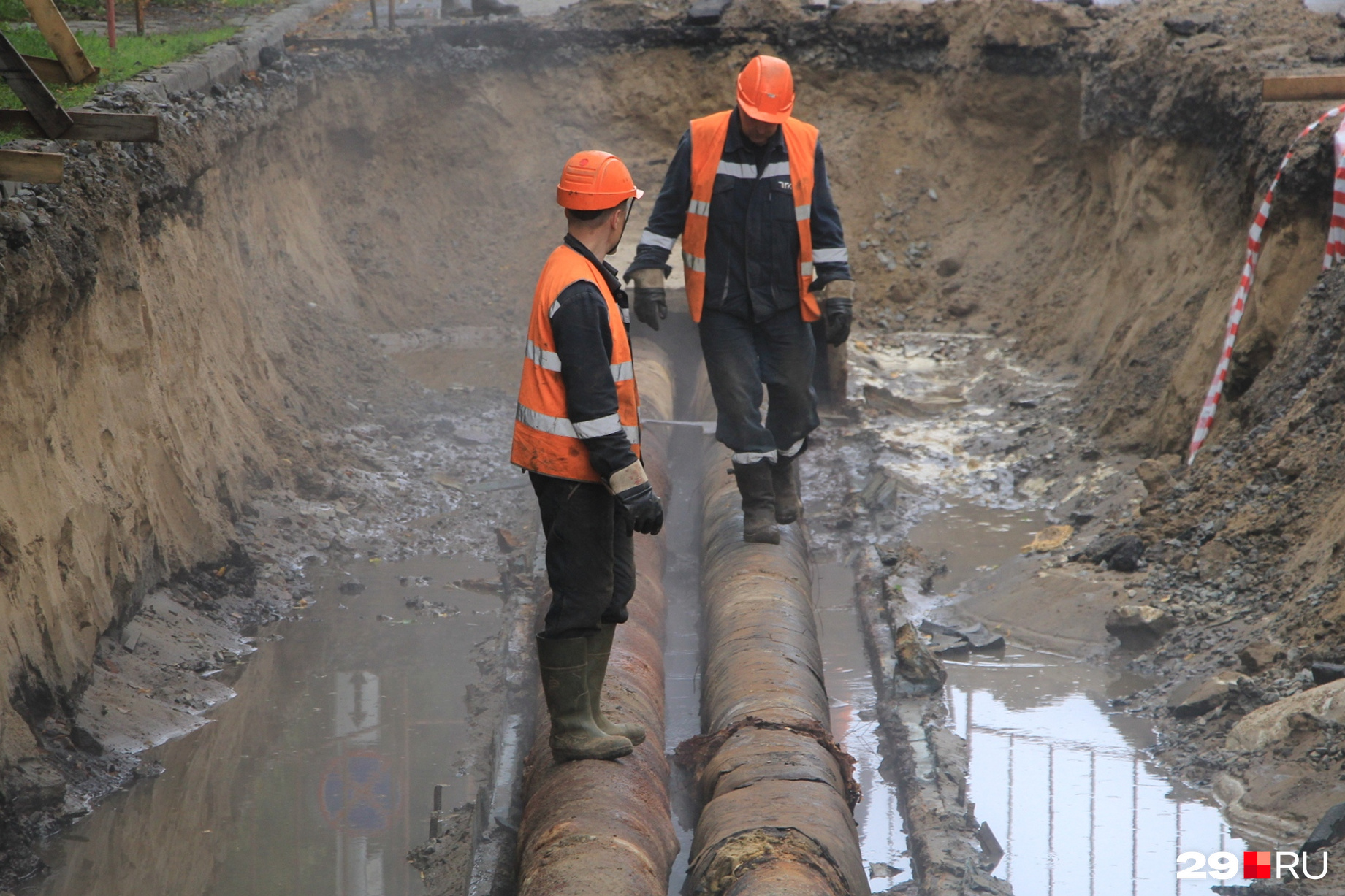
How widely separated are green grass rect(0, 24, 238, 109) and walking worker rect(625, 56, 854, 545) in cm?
327

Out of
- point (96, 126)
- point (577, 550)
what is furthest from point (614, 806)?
point (96, 126)

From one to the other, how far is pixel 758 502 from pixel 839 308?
3.10 feet

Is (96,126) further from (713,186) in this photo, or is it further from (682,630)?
(682,630)

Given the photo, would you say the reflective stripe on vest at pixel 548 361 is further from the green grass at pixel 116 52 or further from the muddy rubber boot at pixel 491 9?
the muddy rubber boot at pixel 491 9

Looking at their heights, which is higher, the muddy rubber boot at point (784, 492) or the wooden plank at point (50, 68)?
the wooden plank at point (50, 68)

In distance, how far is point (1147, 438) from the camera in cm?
749

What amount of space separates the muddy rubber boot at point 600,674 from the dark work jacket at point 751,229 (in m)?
1.86

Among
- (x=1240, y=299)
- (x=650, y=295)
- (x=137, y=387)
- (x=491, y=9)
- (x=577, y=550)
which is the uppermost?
(x=491, y=9)

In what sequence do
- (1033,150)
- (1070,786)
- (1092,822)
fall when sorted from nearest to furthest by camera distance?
(1092,822), (1070,786), (1033,150)

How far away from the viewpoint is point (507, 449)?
8.81 metres

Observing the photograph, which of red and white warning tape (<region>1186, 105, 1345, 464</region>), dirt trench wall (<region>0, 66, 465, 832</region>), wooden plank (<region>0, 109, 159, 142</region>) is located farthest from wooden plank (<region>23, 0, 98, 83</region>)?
red and white warning tape (<region>1186, 105, 1345, 464</region>)

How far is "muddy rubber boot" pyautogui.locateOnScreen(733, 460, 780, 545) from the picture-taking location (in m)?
5.53

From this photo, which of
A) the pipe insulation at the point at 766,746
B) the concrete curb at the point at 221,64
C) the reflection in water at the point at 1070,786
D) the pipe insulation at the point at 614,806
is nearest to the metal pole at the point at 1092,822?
the reflection in water at the point at 1070,786

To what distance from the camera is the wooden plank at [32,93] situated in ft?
14.6
